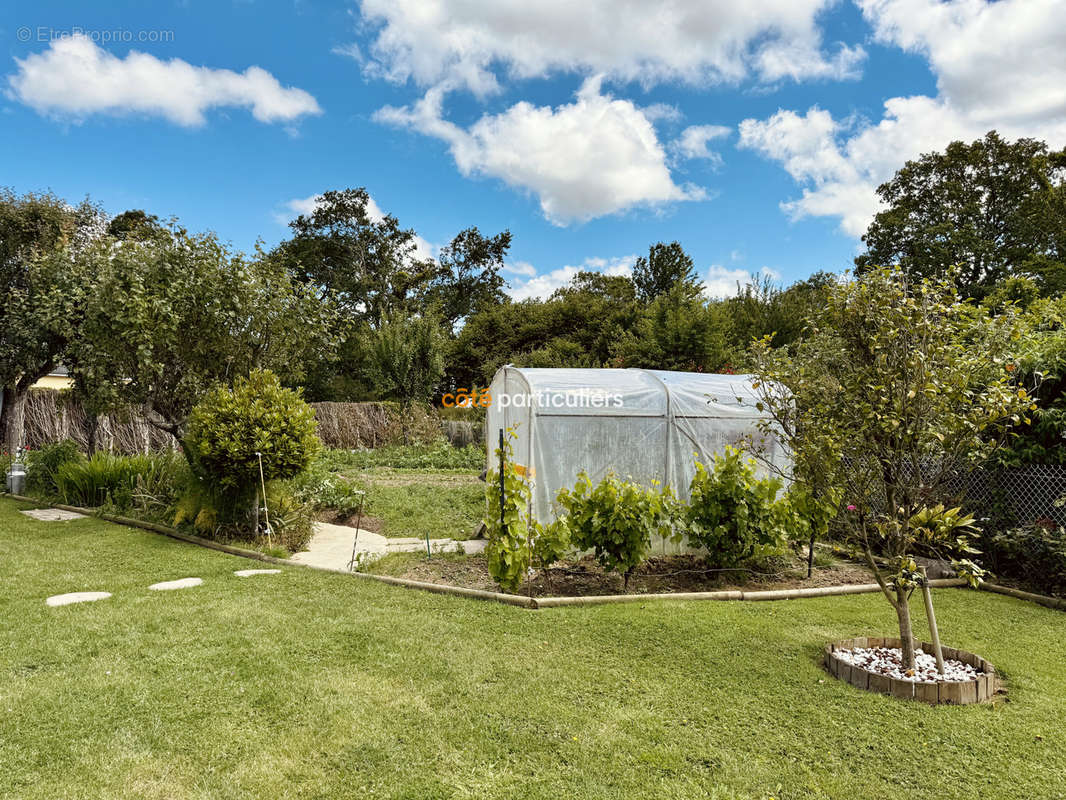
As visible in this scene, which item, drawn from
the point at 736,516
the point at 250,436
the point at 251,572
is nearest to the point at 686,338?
the point at 736,516

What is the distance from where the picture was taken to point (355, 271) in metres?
33.1

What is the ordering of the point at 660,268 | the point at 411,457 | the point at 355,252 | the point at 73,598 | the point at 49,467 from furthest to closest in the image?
the point at 355,252
the point at 660,268
the point at 411,457
the point at 49,467
the point at 73,598

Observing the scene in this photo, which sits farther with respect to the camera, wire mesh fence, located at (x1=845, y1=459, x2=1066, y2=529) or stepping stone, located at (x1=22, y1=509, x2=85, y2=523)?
stepping stone, located at (x1=22, y1=509, x2=85, y2=523)

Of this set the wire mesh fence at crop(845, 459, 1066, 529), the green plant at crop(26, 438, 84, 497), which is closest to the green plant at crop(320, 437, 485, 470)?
the green plant at crop(26, 438, 84, 497)

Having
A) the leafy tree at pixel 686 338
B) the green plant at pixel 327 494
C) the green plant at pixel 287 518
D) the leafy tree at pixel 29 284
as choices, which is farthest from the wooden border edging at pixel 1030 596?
the leafy tree at pixel 29 284

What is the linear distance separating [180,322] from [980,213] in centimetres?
2953

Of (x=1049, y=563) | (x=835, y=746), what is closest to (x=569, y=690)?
(x=835, y=746)

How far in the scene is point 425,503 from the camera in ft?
31.8

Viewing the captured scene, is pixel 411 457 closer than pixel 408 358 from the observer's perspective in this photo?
Yes

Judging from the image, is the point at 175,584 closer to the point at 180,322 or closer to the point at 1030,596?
the point at 180,322

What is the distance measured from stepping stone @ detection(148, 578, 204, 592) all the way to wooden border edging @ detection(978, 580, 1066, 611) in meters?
6.78

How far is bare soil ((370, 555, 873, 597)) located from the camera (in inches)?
217

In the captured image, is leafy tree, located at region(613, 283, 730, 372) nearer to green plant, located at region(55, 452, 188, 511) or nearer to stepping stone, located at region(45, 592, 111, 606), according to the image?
green plant, located at region(55, 452, 188, 511)

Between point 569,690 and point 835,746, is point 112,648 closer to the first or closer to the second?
point 569,690
